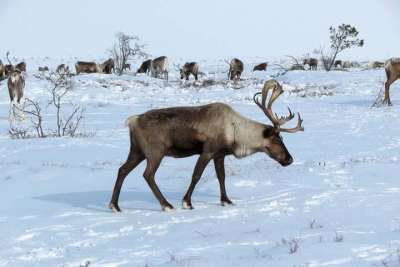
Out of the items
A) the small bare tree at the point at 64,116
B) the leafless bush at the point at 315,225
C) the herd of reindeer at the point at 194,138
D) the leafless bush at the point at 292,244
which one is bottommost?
the small bare tree at the point at 64,116

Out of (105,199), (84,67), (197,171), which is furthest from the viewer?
(84,67)

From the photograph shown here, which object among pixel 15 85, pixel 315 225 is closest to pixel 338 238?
pixel 315 225

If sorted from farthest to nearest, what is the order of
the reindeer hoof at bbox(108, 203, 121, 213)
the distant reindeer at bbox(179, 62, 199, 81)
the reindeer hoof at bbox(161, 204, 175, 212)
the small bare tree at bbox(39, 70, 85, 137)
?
the distant reindeer at bbox(179, 62, 199, 81), the small bare tree at bbox(39, 70, 85, 137), the reindeer hoof at bbox(108, 203, 121, 213), the reindeer hoof at bbox(161, 204, 175, 212)

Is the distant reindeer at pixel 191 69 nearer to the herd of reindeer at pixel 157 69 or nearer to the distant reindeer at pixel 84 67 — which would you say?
the herd of reindeer at pixel 157 69

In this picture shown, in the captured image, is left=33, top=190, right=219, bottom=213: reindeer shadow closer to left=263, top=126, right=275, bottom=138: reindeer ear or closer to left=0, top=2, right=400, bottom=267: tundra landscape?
left=0, top=2, right=400, bottom=267: tundra landscape

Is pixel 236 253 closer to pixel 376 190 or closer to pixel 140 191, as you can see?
pixel 376 190

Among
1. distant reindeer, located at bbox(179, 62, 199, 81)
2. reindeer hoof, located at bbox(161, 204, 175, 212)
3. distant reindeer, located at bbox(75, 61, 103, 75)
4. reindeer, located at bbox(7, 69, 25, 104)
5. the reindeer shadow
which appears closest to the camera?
reindeer hoof, located at bbox(161, 204, 175, 212)

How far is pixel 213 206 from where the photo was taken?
796cm

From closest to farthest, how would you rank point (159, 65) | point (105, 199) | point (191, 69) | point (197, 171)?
1. point (197, 171)
2. point (105, 199)
3. point (191, 69)
4. point (159, 65)

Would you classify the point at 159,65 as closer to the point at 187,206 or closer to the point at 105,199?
the point at 105,199

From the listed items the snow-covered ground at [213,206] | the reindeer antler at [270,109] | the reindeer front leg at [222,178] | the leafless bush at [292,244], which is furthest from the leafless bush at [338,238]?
the reindeer front leg at [222,178]

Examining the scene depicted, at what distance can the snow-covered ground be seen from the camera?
542 centimetres

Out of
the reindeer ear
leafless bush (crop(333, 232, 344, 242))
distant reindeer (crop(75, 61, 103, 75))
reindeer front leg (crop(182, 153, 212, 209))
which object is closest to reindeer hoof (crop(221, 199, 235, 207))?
reindeer front leg (crop(182, 153, 212, 209))

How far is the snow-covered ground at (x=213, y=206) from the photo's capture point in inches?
213
